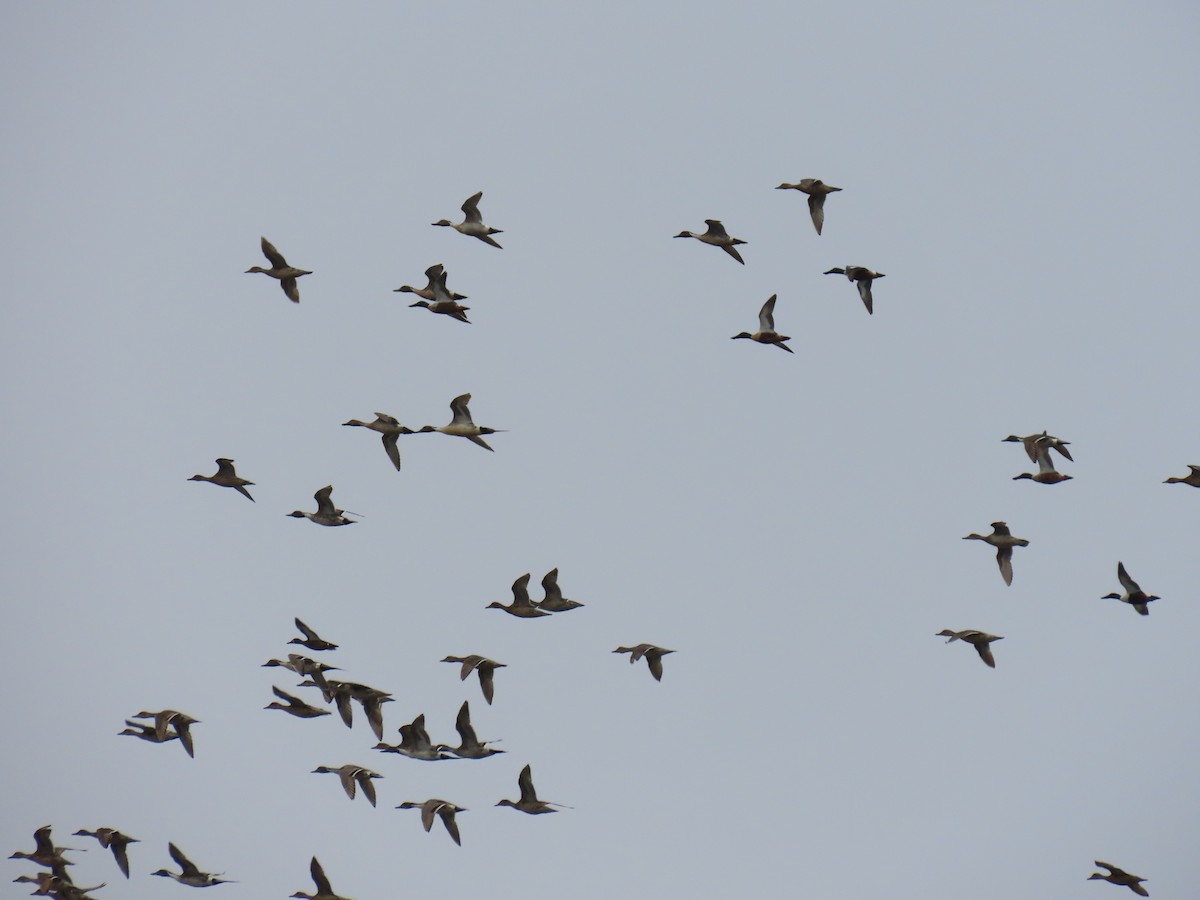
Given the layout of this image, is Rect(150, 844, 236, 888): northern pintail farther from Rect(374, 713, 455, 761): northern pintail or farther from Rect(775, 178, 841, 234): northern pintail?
Rect(775, 178, 841, 234): northern pintail

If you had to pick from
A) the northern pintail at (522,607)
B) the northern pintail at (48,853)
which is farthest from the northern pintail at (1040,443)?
the northern pintail at (48,853)

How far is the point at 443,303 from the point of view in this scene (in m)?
32.0

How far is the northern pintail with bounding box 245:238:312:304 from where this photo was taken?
3206cm

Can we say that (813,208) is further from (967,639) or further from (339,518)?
(339,518)

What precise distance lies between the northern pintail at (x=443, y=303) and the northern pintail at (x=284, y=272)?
2.65 m

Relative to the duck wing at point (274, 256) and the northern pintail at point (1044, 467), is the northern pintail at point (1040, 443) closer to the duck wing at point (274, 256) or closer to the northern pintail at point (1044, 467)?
the northern pintail at point (1044, 467)

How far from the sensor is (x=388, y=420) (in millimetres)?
33500

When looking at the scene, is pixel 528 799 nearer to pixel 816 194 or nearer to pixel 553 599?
pixel 553 599

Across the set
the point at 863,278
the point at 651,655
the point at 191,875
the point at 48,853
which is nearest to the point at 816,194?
the point at 863,278

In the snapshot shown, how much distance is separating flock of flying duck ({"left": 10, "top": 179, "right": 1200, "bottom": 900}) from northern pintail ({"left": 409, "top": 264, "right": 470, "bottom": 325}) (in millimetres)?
22

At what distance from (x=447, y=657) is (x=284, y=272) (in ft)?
30.1

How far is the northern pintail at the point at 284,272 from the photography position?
1262 inches

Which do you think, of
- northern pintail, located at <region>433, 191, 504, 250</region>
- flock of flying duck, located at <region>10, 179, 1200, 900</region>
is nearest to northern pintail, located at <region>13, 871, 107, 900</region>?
flock of flying duck, located at <region>10, 179, 1200, 900</region>

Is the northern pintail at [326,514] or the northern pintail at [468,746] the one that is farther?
the northern pintail at [326,514]
